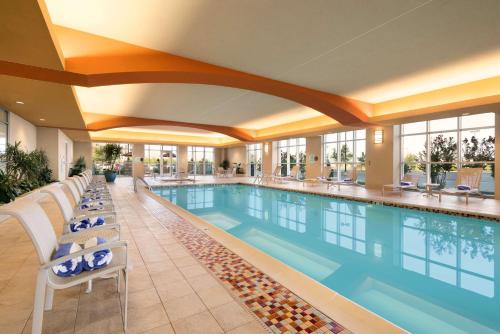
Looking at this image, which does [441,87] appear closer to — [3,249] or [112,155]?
[3,249]

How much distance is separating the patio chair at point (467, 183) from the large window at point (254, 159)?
12350mm

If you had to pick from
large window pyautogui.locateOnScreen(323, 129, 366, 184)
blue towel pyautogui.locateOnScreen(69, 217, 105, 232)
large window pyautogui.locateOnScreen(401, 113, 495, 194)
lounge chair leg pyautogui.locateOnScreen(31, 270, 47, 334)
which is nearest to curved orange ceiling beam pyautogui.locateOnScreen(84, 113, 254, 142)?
large window pyautogui.locateOnScreen(323, 129, 366, 184)

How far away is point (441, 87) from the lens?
239 inches

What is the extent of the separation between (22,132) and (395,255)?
10.1m

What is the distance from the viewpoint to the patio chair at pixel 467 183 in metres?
6.69

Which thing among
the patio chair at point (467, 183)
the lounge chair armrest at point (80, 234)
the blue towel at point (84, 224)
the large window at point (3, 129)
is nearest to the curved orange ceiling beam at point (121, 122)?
the large window at point (3, 129)

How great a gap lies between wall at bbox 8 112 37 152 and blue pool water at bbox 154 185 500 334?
526 cm

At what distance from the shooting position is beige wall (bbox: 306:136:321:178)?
12739mm

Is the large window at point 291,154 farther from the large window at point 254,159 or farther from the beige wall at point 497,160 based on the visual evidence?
the beige wall at point 497,160

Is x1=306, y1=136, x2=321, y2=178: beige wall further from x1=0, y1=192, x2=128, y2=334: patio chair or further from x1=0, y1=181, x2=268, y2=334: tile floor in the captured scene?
x1=0, y1=192, x2=128, y2=334: patio chair

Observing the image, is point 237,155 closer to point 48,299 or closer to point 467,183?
point 467,183

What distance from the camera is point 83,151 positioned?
16.2m

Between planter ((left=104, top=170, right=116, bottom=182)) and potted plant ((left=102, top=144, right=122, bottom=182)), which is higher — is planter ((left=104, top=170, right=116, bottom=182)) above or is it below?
below

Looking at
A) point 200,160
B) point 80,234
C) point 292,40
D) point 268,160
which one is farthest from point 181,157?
point 80,234
